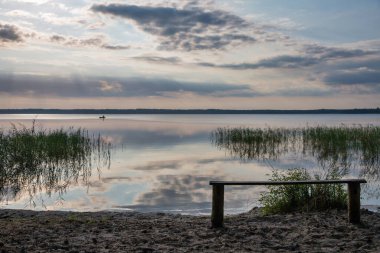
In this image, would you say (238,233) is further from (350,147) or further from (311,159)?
(350,147)

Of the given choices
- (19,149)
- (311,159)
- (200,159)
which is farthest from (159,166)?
(311,159)

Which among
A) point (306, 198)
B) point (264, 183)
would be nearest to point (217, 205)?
point (264, 183)

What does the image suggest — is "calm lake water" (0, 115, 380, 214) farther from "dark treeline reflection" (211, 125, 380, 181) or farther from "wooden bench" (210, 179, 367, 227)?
"wooden bench" (210, 179, 367, 227)

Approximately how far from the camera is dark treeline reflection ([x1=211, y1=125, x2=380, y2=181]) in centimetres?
2242

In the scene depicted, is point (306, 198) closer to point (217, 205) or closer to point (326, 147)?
point (217, 205)

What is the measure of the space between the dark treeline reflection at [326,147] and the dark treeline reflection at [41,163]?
9436mm

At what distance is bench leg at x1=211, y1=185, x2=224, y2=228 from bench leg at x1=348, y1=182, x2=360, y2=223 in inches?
96.2

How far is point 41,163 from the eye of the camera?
19.2m

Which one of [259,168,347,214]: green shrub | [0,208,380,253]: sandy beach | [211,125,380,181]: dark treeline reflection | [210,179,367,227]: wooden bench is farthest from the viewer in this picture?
[211,125,380,181]: dark treeline reflection

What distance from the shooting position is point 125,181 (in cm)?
1770

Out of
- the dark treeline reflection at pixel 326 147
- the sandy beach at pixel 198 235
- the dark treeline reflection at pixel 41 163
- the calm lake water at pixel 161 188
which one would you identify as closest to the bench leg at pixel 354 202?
the sandy beach at pixel 198 235

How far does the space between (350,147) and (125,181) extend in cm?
1557

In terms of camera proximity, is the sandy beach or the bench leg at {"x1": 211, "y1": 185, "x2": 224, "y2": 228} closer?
the sandy beach

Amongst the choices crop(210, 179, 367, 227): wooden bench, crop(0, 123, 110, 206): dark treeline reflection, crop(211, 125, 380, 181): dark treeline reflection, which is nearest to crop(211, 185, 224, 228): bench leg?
crop(210, 179, 367, 227): wooden bench
